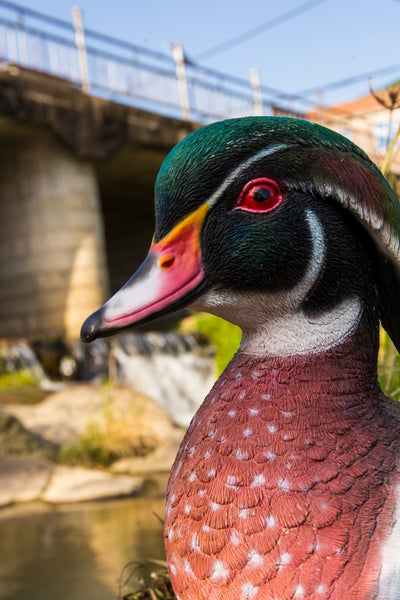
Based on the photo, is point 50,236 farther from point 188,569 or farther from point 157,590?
point 188,569

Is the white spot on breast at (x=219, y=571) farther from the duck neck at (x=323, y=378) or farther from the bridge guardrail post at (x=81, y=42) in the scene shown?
the bridge guardrail post at (x=81, y=42)

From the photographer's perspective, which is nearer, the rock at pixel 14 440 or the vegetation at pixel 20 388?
the rock at pixel 14 440

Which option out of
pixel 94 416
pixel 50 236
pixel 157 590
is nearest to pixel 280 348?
pixel 157 590

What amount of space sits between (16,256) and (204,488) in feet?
37.6

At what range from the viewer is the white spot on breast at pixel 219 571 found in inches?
34.8

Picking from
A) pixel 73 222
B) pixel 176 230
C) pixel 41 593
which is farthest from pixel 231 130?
pixel 73 222

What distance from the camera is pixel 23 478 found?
4793mm

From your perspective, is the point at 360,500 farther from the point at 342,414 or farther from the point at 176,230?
the point at 176,230

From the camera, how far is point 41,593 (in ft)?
9.61

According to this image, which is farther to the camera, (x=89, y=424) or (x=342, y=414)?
(x=89, y=424)

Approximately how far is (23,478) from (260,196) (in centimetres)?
440

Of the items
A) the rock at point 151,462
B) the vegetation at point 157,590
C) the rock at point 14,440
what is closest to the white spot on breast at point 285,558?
the vegetation at point 157,590

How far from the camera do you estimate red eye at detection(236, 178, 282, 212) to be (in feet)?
3.00

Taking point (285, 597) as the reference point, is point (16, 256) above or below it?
above
